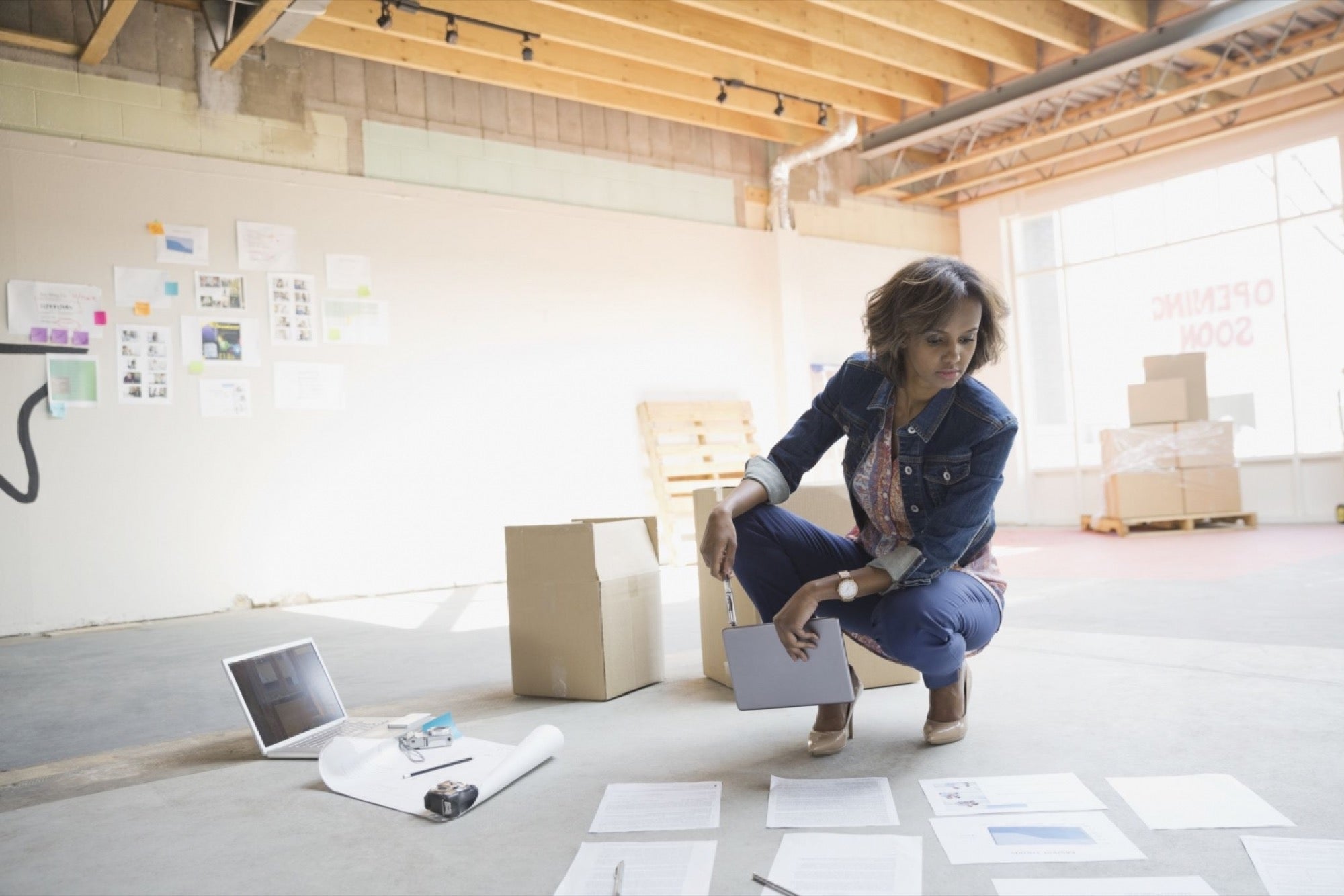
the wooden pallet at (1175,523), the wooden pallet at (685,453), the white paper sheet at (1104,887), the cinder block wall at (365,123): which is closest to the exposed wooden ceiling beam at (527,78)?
the cinder block wall at (365,123)

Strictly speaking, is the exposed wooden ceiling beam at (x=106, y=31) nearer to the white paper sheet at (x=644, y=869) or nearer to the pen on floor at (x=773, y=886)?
the white paper sheet at (x=644, y=869)

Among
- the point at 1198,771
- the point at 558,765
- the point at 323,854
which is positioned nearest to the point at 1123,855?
the point at 1198,771

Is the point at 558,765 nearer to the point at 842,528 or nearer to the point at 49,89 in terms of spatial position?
the point at 842,528

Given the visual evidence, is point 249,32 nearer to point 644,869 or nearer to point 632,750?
point 632,750

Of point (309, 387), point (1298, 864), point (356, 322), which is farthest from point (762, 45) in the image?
point (1298, 864)

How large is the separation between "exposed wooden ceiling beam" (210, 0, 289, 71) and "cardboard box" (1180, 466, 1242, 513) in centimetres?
728

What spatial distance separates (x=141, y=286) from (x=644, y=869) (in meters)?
5.37

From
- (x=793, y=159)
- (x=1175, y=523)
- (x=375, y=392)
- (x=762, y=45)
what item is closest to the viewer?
(x=375, y=392)

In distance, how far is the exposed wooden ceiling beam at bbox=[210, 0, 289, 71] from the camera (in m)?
5.07

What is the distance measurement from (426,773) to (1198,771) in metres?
1.60

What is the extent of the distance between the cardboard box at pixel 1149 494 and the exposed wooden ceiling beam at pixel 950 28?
11.1 ft

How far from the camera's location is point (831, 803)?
174cm

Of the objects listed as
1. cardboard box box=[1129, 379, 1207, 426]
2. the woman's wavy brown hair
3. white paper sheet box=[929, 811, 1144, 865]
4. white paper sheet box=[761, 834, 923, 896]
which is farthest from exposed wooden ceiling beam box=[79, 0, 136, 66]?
cardboard box box=[1129, 379, 1207, 426]

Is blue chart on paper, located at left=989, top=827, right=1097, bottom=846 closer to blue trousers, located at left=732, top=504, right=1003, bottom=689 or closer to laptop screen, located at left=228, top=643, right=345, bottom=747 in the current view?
blue trousers, located at left=732, top=504, right=1003, bottom=689
